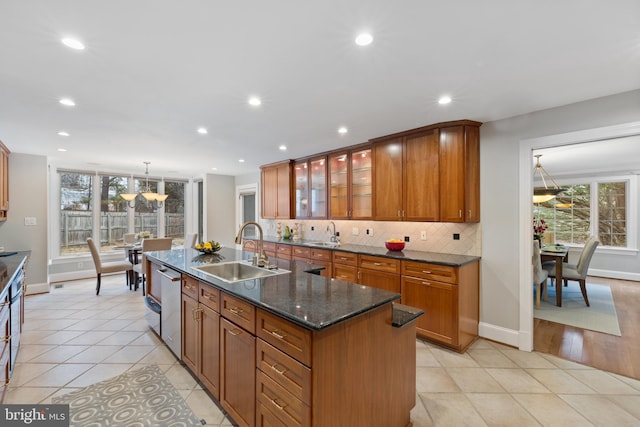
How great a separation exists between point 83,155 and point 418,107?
550 cm

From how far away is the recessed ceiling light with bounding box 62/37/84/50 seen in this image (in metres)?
1.66

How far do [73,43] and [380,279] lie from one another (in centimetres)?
332

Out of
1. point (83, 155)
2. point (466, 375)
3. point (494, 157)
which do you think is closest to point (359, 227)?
point (494, 157)

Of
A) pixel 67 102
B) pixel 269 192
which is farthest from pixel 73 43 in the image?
pixel 269 192

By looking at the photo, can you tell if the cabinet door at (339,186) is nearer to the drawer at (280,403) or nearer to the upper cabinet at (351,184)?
the upper cabinet at (351,184)

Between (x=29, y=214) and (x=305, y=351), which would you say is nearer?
(x=305, y=351)

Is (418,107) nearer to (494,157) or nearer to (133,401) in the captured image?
(494,157)

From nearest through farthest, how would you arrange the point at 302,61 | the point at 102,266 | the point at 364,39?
1. the point at 364,39
2. the point at 302,61
3. the point at 102,266

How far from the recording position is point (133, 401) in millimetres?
2129

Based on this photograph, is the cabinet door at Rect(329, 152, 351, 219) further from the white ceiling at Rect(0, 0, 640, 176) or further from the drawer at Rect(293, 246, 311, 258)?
the white ceiling at Rect(0, 0, 640, 176)

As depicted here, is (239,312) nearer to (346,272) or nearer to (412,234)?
(346,272)

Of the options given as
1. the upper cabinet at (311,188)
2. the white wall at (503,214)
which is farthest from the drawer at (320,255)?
the white wall at (503,214)

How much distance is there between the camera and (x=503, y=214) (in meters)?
3.03

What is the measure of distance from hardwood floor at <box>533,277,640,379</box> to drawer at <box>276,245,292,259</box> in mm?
3365
